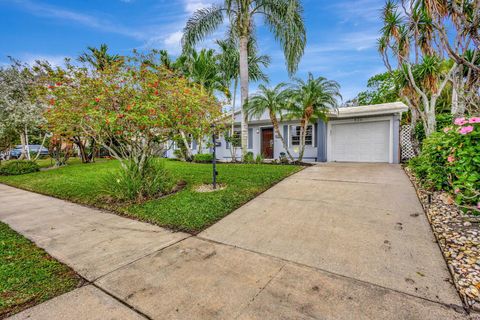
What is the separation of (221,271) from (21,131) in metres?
15.9

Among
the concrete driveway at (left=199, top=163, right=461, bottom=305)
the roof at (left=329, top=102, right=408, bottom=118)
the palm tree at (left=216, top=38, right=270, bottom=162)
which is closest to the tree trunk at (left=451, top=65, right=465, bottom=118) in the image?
the roof at (left=329, top=102, right=408, bottom=118)

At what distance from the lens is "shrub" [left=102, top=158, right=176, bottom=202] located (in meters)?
5.20

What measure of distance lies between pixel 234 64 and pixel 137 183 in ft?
36.0

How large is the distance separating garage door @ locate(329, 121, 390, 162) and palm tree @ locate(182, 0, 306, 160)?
13.3ft

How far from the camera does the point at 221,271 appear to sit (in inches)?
95.5

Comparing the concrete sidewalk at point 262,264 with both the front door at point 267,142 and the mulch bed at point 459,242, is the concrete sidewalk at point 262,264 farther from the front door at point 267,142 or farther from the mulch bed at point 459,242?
the front door at point 267,142

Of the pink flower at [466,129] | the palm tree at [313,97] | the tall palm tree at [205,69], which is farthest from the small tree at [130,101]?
the tall palm tree at [205,69]

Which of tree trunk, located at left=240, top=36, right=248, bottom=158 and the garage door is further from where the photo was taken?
tree trunk, located at left=240, top=36, right=248, bottom=158

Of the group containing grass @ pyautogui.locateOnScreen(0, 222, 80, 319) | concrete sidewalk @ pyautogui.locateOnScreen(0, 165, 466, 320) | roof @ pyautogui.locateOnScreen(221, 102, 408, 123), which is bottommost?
grass @ pyautogui.locateOnScreen(0, 222, 80, 319)

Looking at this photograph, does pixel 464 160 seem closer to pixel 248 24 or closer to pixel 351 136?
pixel 351 136

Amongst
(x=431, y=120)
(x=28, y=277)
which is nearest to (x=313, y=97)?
(x=431, y=120)

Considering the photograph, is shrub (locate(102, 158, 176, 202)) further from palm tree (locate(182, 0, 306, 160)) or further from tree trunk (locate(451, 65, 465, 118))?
tree trunk (locate(451, 65, 465, 118))

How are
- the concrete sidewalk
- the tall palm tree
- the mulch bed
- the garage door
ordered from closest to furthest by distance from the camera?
the concrete sidewalk
the mulch bed
the garage door
the tall palm tree

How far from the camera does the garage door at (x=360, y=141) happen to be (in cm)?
1043
